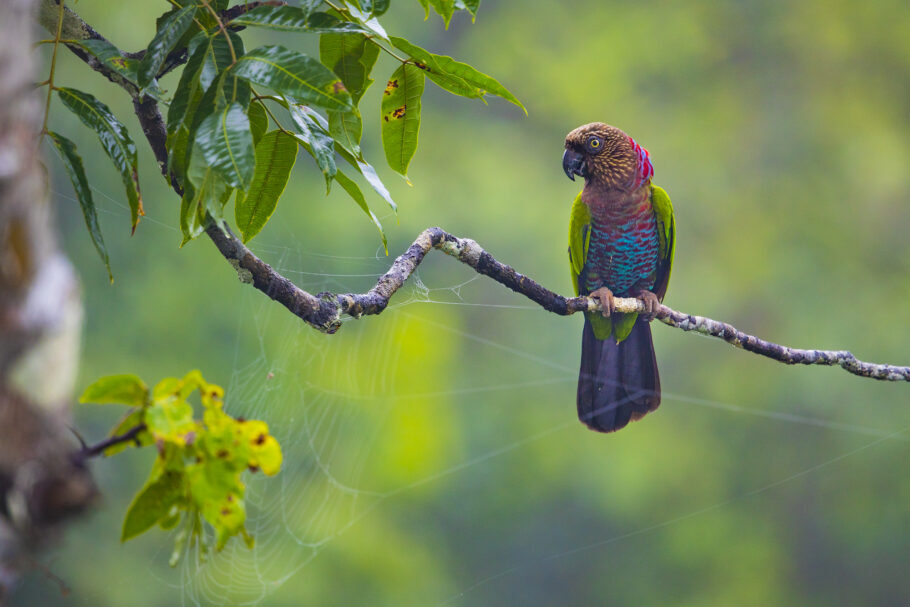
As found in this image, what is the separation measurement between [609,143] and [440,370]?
1.69 m

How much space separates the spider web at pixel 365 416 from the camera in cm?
239

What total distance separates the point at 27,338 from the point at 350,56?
43 centimetres

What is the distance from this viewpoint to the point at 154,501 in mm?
433

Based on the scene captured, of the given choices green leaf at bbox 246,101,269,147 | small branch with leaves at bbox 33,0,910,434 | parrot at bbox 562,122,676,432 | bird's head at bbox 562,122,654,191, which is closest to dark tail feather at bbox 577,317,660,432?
parrot at bbox 562,122,676,432

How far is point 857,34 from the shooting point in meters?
3.09

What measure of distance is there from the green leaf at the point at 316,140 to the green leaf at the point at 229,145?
10 centimetres

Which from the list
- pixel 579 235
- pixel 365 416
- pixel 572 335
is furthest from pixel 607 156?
pixel 365 416

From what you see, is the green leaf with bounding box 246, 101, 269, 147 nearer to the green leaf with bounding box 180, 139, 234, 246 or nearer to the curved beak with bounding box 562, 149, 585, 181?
the green leaf with bounding box 180, 139, 234, 246

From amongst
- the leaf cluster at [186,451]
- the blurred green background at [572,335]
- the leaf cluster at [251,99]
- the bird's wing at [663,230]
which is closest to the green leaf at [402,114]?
the leaf cluster at [251,99]

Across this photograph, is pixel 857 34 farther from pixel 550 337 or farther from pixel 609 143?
pixel 609 143

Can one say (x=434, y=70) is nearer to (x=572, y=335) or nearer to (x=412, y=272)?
(x=412, y=272)

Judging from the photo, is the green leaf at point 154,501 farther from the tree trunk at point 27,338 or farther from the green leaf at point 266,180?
the green leaf at point 266,180

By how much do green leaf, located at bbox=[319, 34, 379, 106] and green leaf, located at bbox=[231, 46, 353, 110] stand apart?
129 millimetres

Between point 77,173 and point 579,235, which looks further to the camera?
point 579,235
